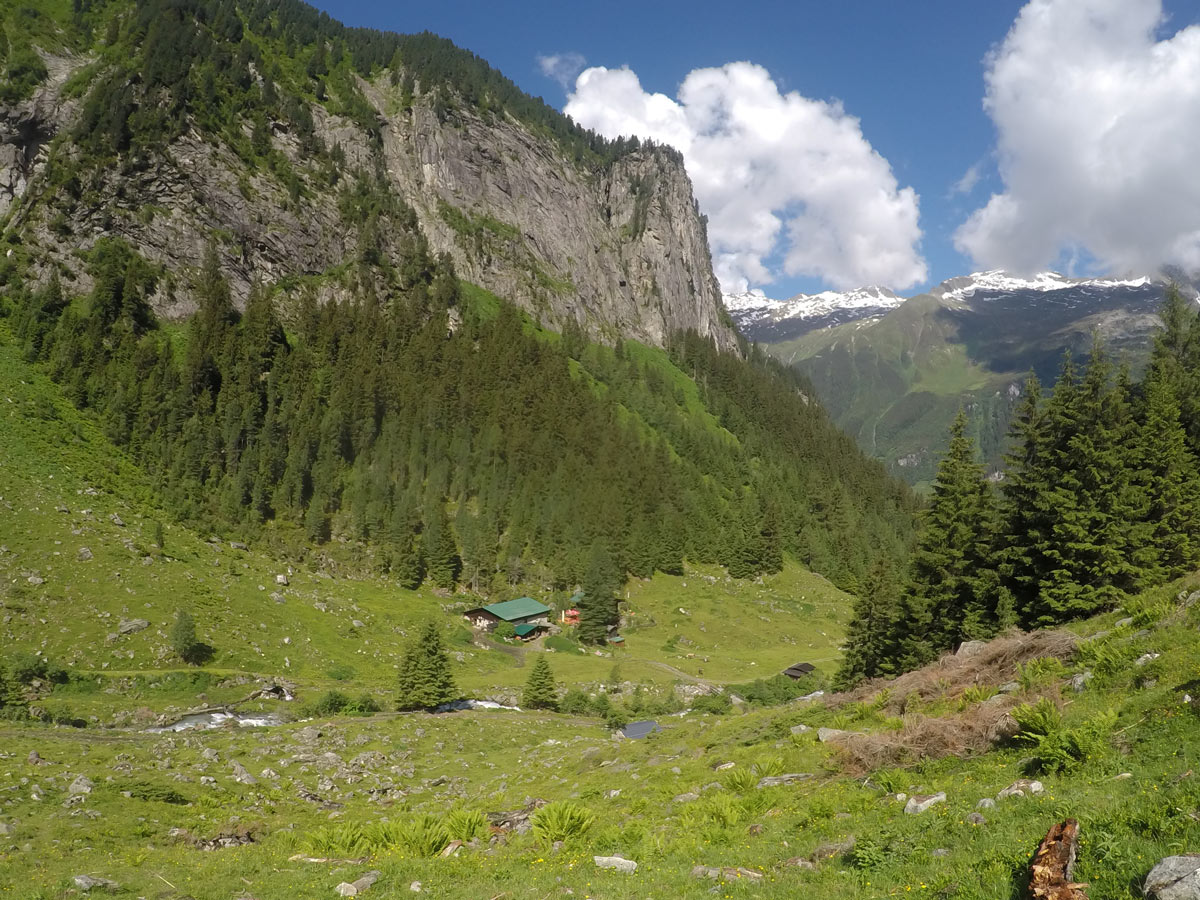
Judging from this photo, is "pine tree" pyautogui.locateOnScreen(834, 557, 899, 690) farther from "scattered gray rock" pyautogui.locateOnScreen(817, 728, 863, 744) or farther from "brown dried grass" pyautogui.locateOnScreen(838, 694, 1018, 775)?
"brown dried grass" pyautogui.locateOnScreen(838, 694, 1018, 775)

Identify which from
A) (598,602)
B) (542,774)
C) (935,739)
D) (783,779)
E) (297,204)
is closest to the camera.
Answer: (935,739)

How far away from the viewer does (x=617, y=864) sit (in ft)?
40.9

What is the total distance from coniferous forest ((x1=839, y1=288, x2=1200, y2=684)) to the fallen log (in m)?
27.2

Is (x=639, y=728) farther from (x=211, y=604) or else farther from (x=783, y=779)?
(x=211, y=604)

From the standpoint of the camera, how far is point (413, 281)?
145 metres

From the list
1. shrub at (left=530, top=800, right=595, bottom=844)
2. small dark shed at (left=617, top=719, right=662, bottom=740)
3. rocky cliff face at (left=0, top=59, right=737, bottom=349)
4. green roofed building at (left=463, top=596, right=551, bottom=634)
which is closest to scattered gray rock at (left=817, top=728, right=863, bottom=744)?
shrub at (left=530, top=800, right=595, bottom=844)

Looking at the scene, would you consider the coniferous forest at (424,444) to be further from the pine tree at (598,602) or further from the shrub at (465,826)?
the shrub at (465,826)

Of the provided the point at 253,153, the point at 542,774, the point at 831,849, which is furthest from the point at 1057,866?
the point at 253,153

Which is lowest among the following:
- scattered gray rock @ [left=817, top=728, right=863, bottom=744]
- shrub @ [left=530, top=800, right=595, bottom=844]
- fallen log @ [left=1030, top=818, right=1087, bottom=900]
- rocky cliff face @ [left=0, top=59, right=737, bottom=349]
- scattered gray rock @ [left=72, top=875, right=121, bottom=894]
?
scattered gray rock @ [left=72, top=875, right=121, bottom=894]

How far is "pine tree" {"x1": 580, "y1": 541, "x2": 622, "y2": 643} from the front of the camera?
266ft

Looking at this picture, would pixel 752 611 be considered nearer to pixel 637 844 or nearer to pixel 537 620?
pixel 537 620

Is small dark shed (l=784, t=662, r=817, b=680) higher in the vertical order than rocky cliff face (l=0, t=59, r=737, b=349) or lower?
lower

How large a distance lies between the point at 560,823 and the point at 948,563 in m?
29.5

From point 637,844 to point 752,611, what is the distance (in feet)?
286
